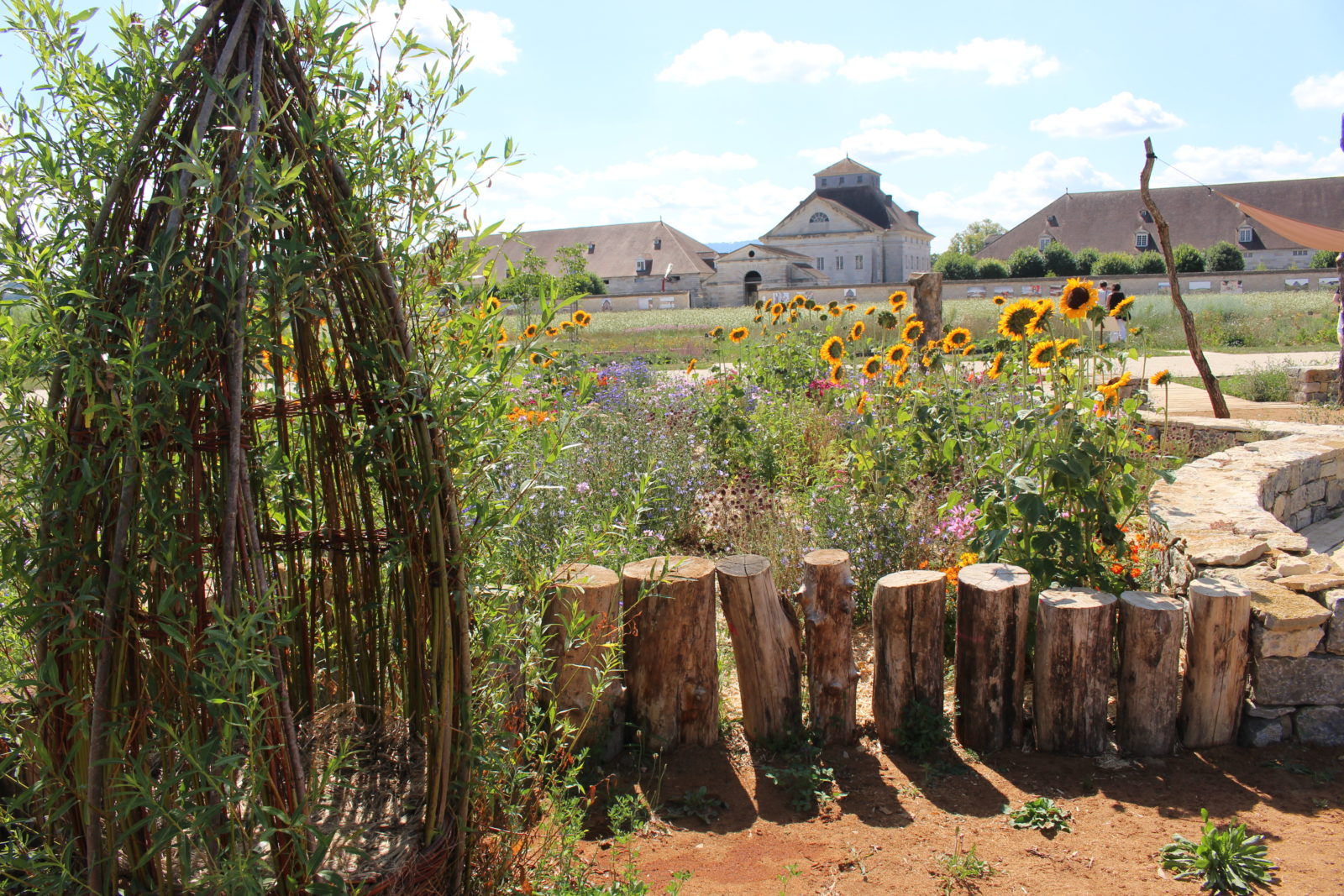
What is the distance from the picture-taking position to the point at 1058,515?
12.1 ft

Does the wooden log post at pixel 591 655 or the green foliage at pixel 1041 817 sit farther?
the wooden log post at pixel 591 655

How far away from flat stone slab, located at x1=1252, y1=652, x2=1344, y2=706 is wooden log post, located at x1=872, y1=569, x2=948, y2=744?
1.13 m

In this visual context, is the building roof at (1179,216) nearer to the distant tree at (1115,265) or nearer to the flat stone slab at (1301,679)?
the distant tree at (1115,265)

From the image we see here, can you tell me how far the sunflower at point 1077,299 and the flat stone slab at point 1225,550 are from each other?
1.07 metres

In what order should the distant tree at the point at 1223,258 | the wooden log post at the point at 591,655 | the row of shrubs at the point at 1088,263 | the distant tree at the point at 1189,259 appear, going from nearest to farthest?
the wooden log post at the point at 591,655 < the distant tree at the point at 1189,259 < the row of shrubs at the point at 1088,263 < the distant tree at the point at 1223,258

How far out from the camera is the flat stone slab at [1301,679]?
3.17 m

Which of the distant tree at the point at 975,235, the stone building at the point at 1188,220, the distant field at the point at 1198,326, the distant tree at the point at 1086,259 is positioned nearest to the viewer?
the distant field at the point at 1198,326

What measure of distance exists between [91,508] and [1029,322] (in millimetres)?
3476

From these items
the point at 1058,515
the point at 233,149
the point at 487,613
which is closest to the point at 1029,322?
the point at 1058,515

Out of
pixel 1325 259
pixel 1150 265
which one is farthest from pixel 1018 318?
pixel 1325 259

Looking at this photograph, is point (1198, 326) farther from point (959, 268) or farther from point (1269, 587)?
point (959, 268)

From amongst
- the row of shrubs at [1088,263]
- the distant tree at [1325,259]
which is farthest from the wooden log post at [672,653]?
the distant tree at [1325,259]

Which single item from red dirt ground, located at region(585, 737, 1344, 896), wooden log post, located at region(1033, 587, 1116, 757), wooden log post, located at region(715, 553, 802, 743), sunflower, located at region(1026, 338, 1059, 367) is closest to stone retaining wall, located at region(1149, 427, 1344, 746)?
red dirt ground, located at region(585, 737, 1344, 896)

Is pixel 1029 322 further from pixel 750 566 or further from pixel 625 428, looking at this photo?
pixel 625 428
